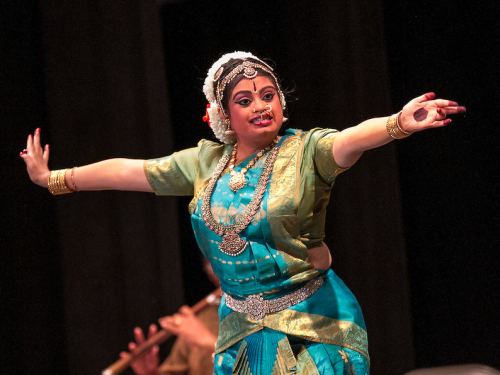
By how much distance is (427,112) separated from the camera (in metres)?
1.51

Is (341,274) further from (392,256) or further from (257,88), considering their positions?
(257,88)

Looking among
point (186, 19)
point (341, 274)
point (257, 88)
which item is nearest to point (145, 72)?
point (186, 19)

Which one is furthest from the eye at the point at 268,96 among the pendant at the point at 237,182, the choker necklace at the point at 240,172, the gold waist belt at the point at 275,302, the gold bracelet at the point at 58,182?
the gold bracelet at the point at 58,182

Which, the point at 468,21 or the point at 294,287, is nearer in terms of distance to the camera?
the point at 294,287

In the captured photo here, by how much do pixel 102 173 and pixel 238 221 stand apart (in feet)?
1.95

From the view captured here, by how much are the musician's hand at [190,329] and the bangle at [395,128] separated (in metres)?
1.17

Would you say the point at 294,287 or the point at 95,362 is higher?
the point at 294,287

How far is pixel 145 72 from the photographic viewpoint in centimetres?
285

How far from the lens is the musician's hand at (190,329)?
2365mm

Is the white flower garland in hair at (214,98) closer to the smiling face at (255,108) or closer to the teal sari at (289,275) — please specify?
the smiling face at (255,108)

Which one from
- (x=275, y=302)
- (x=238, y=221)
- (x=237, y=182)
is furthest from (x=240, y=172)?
(x=275, y=302)

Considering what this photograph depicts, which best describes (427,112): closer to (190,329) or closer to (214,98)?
(214,98)

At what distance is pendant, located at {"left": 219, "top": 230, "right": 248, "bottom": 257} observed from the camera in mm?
1815

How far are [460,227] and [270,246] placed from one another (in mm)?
946
